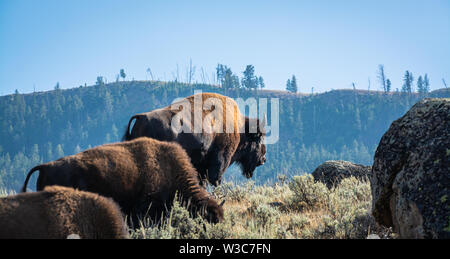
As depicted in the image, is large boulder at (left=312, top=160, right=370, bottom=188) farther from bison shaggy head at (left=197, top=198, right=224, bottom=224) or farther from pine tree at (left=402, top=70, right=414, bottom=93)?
pine tree at (left=402, top=70, right=414, bottom=93)

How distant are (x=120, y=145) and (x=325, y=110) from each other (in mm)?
160670

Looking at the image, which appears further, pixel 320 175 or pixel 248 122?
pixel 248 122

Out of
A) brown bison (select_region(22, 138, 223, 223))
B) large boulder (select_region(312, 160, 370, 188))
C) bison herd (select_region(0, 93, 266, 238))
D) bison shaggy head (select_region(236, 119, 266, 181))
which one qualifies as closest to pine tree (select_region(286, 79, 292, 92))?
bison shaggy head (select_region(236, 119, 266, 181))

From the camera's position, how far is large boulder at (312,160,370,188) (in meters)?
7.66

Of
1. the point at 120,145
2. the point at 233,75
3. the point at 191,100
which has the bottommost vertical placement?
the point at 120,145

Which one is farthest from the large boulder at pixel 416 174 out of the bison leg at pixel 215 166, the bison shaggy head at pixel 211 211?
the bison leg at pixel 215 166

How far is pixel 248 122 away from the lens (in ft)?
31.5

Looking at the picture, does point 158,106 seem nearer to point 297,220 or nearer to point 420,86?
point 420,86

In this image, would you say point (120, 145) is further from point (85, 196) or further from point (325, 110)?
point (325, 110)

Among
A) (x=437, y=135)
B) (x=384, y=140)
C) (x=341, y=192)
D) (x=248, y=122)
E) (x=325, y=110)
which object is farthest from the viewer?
(x=325, y=110)

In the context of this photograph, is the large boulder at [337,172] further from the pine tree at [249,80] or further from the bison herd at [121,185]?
the pine tree at [249,80]

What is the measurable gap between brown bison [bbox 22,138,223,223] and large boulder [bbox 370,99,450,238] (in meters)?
1.82

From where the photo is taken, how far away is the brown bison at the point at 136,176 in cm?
372
